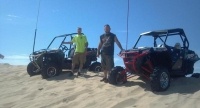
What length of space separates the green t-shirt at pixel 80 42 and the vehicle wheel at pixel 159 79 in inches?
163

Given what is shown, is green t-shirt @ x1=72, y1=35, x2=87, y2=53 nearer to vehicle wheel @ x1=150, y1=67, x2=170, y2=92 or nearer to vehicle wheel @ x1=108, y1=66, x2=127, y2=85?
vehicle wheel @ x1=108, y1=66, x2=127, y2=85

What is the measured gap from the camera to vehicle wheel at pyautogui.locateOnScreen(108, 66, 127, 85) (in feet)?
29.2

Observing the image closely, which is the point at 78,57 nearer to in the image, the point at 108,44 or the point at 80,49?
the point at 80,49

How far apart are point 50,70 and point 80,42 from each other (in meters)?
1.61

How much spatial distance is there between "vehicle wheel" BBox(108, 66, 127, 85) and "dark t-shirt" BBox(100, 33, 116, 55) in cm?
72

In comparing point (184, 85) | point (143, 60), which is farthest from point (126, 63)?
point (184, 85)

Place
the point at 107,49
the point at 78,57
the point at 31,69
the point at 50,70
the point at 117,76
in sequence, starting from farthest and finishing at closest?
the point at 31,69 → the point at 50,70 → the point at 78,57 → the point at 107,49 → the point at 117,76

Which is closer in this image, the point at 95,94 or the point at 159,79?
the point at 159,79

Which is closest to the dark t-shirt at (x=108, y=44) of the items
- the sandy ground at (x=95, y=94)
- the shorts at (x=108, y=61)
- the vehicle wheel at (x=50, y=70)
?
the shorts at (x=108, y=61)

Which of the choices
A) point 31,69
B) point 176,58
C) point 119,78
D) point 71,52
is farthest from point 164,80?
point 31,69

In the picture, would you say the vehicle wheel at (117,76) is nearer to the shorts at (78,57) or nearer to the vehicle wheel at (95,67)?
the shorts at (78,57)

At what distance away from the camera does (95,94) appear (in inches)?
312

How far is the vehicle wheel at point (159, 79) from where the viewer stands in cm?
763

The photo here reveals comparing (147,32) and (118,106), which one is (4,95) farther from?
(147,32)
